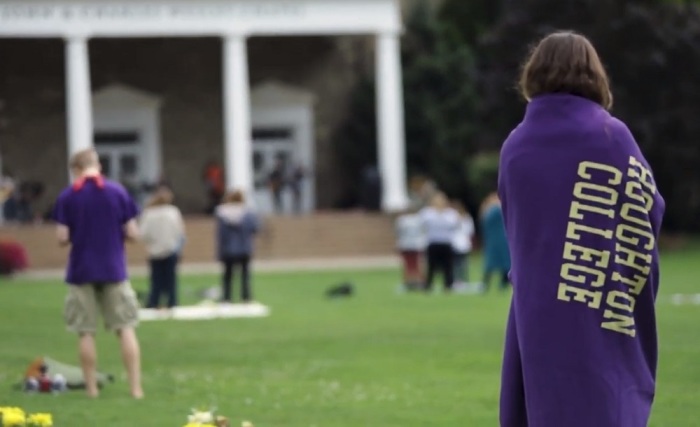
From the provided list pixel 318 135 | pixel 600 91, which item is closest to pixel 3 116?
pixel 318 135

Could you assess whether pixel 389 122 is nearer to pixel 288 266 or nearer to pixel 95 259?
pixel 288 266

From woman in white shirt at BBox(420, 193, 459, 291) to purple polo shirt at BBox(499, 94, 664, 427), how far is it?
69.8 ft

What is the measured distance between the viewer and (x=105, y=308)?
12.8m

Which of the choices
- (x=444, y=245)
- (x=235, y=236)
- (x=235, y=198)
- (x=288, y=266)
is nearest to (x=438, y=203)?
(x=444, y=245)

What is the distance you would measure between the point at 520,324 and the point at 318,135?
45874 millimetres

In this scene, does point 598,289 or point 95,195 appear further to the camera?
point 95,195

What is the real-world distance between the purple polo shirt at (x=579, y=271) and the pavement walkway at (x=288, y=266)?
2995 centimetres

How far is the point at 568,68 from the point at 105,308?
22.5 ft

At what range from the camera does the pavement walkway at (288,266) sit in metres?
37.9

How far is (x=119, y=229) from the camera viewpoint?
42.0ft

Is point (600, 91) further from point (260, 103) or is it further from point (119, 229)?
point (260, 103)

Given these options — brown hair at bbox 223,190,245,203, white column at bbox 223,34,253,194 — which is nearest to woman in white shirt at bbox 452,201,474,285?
brown hair at bbox 223,190,245,203

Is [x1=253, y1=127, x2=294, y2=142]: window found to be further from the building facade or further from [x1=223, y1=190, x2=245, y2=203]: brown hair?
[x1=223, y1=190, x2=245, y2=203]: brown hair

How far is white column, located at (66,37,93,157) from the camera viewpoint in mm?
45031
